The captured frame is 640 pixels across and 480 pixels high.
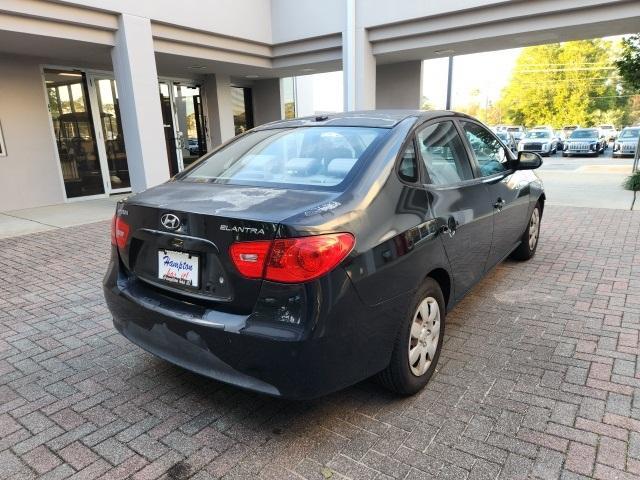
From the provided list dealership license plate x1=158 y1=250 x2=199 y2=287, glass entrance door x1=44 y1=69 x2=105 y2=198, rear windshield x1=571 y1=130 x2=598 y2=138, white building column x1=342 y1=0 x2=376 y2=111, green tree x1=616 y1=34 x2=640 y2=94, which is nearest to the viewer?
dealership license plate x1=158 y1=250 x2=199 y2=287

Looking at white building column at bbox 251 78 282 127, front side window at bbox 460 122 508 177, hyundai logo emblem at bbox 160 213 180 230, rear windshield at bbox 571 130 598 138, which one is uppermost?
white building column at bbox 251 78 282 127

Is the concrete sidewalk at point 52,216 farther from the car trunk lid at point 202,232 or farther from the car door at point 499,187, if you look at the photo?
the car door at point 499,187

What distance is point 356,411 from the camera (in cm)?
252

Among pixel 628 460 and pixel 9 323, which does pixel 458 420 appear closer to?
pixel 628 460

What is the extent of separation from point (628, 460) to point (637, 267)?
343cm

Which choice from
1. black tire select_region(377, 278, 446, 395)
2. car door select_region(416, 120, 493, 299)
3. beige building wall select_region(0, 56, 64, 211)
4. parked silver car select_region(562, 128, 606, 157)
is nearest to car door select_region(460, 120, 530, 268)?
car door select_region(416, 120, 493, 299)

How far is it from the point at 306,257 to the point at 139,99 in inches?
298

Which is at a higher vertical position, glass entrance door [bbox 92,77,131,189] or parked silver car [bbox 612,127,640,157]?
glass entrance door [bbox 92,77,131,189]

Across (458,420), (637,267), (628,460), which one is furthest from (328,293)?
(637,267)

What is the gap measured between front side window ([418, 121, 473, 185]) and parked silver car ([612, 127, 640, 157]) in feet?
77.7

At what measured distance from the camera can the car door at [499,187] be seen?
11.9 ft

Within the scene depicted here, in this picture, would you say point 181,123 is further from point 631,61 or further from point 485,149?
point 631,61

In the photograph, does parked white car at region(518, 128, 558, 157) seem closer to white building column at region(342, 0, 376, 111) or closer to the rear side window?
white building column at region(342, 0, 376, 111)

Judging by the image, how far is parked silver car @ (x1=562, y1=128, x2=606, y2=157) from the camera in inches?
961
